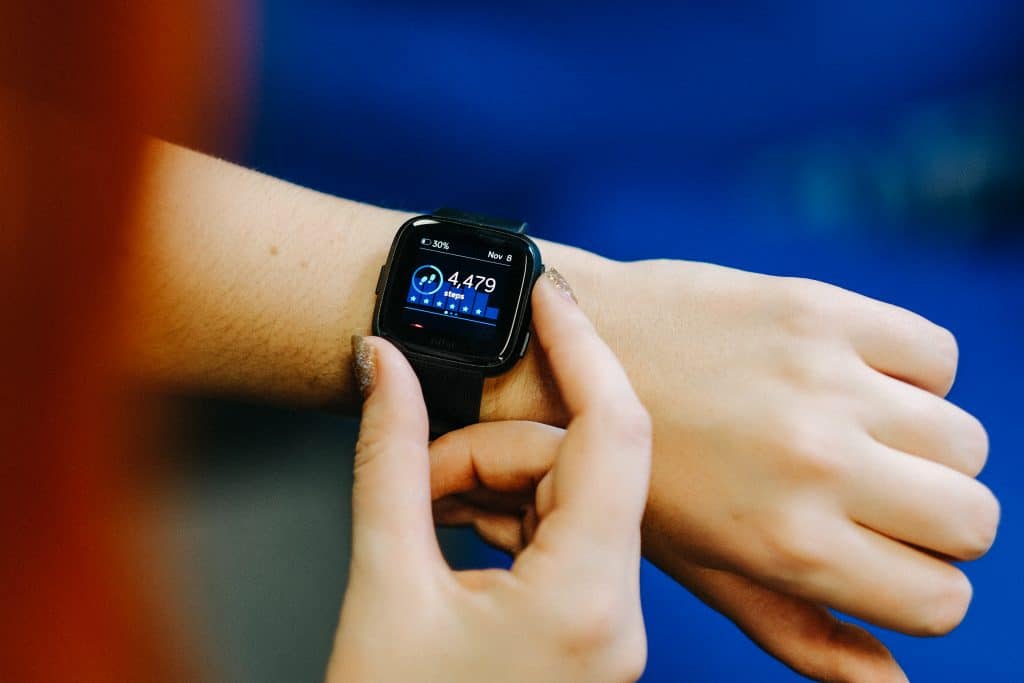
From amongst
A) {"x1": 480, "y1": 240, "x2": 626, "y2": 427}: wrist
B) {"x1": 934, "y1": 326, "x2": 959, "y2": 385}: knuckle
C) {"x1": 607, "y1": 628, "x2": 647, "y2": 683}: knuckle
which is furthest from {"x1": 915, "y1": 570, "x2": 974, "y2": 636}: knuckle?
{"x1": 480, "y1": 240, "x2": 626, "y2": 427}: wrist

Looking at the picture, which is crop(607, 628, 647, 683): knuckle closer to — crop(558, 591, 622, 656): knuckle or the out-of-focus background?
crop(558, 591, 622, 656): knuckle

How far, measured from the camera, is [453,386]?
3.43 ft

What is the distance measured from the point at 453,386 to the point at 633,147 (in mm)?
693

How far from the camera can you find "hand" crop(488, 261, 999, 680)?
0.90 m

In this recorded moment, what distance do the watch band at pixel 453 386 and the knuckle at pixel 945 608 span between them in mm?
646

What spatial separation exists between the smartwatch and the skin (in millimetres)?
102

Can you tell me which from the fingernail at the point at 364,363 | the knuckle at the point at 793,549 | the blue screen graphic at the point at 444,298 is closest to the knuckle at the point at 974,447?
the knuckle at the point at 793,549

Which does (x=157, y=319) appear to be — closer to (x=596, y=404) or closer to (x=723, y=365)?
(x=596, y=404)

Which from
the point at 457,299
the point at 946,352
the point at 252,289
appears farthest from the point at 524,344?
the point at 946,352

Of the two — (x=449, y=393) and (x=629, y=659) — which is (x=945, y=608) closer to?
(x=629, y=659)

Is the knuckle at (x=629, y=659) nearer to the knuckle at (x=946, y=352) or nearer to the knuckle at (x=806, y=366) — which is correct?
the knuckle at (x=806, y=366)

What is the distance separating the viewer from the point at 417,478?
29.0 inches

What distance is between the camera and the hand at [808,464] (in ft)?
2.94

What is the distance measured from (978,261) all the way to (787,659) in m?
0.86
